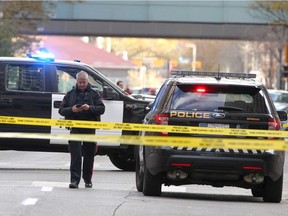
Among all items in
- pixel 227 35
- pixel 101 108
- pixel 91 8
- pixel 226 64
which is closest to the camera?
pixel 101 108

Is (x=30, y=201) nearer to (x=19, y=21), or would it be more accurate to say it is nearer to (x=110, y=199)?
(x=110, y=199)

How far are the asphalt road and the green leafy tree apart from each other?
21.1 m

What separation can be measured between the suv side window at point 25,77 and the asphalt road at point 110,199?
4.82ft

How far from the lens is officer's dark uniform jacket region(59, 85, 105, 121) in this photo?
38.0 feet

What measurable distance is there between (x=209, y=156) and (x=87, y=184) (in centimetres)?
221

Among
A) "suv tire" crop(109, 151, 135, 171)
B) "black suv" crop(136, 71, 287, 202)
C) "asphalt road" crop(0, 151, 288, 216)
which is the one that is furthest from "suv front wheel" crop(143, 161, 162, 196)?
"suv tire" crop(109, 151, 135, 171)

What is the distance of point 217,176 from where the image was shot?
10.5 metres

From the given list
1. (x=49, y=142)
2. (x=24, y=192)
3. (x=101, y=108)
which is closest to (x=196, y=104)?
(x=101, y=108)

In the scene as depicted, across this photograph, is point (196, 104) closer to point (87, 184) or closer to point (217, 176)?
point (217, 176)

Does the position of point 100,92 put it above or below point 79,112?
Result: above

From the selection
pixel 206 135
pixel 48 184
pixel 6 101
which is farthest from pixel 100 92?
pixel 206 135

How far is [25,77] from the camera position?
14727mm

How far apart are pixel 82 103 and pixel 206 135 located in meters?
2.10

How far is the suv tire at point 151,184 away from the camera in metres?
10.8
